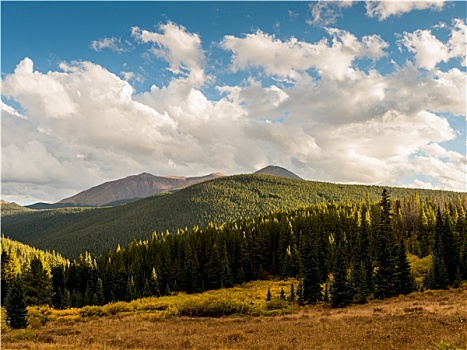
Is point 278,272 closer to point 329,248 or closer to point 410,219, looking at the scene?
point 329,248

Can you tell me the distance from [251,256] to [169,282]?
25.2m

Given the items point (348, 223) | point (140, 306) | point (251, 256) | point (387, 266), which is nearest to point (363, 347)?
point (387, 266)

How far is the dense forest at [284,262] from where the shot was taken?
195 feet

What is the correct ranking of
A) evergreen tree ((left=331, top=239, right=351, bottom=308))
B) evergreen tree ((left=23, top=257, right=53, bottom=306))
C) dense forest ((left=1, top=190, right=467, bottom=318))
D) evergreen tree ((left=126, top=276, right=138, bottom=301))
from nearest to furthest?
1. evergreen tree ((left=331, top=239, right=351, bottom=308))
2. dense forest ((left=1, top=190, right=467, bottom=318))
3. evergreen tree ((left=23, top=257, right=53, bottom=306))
4. evergreen tree ((left=126, top=276, right=138, bottom=301))

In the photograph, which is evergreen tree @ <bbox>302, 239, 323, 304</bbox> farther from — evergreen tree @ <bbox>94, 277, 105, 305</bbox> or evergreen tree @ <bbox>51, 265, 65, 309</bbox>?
evergreen tree @ <bbox>51, 265, 65, 309</bbox>

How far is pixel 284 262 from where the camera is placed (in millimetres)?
96375

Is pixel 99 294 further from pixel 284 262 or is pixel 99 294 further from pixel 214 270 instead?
pixel 284 262

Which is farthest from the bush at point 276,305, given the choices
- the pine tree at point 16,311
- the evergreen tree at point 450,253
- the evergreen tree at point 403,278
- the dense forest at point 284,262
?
the evergreen tree at point 450,253

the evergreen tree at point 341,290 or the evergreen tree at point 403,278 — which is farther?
the evergreen tree at point 403,278

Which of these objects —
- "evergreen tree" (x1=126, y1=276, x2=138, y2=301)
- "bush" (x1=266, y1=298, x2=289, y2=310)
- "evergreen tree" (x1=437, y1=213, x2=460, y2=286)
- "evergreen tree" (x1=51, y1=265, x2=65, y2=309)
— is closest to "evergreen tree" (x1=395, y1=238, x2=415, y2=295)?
"evergreen tree" (x1=437, y1=213, x2=460, y2=286)

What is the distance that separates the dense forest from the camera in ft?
195

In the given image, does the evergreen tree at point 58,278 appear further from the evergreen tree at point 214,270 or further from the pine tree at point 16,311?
the pine tree at point 16,311

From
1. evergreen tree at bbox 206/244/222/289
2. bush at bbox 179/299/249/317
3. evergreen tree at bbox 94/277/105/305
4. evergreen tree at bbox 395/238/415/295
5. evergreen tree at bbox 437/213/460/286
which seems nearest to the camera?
bush at bbox 179/299/249/317

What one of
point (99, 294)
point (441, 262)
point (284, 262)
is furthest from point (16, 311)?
point (284, 262)
